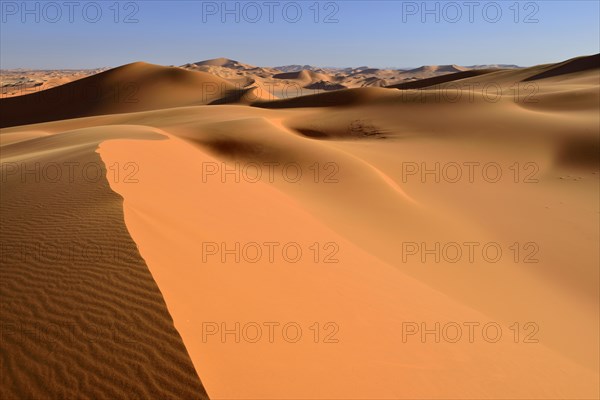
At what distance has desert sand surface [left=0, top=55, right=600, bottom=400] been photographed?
2.58 meters

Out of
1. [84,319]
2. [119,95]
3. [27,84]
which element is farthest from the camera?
[27,84]

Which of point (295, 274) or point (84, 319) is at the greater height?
point (84, 319)

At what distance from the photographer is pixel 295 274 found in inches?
176

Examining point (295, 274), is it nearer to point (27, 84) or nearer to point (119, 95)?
point (119, 95)

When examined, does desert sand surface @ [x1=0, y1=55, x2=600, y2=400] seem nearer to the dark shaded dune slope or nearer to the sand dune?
the dark shaded dune slope

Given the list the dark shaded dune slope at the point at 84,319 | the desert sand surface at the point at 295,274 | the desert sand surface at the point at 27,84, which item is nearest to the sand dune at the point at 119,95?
the desert sand surface at the point at 27,84

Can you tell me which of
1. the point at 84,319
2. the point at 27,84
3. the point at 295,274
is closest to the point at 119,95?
the point at 27,84

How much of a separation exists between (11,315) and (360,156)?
11.4 meters

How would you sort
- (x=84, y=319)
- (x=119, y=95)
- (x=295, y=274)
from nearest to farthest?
1. (x=84, y=319)
2. (x=295, y=274)
3. (x=119, y=95)

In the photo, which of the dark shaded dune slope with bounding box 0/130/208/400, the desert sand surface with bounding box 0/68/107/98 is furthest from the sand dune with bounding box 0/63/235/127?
the dark shaded dune slope with bounding box 0/130/208/400

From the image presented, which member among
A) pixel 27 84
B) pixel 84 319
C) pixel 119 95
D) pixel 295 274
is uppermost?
pixel 27 84

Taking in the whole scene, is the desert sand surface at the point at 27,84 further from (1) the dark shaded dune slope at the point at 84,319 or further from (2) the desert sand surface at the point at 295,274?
(1) the dark shaded dune slope at the point at 84,319

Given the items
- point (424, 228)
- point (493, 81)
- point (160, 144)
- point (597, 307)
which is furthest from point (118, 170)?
point (493, 81)

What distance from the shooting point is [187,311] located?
9.68 feet
